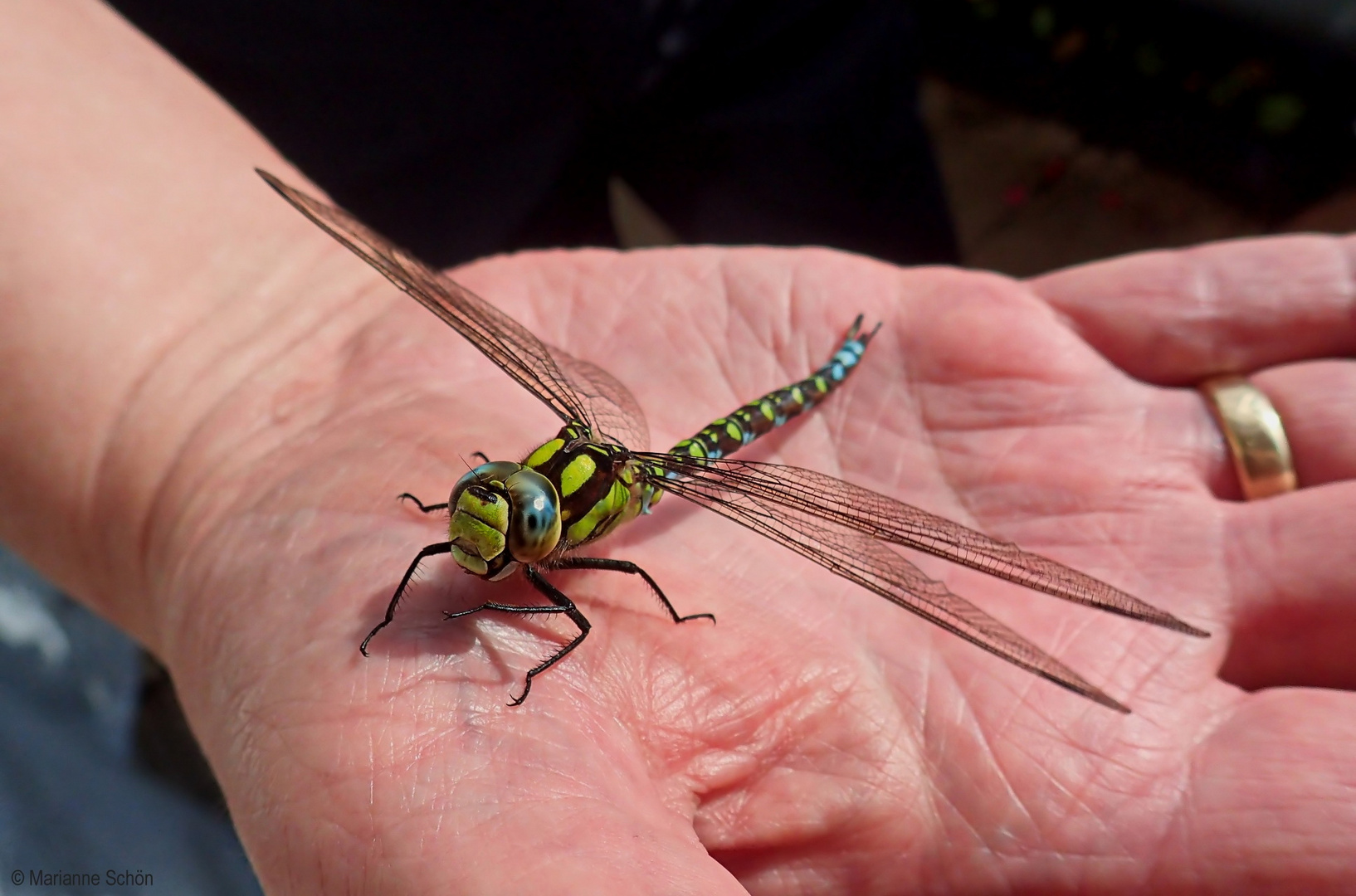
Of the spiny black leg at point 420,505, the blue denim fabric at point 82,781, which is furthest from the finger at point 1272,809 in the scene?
the blue denim fabric at point 82,781

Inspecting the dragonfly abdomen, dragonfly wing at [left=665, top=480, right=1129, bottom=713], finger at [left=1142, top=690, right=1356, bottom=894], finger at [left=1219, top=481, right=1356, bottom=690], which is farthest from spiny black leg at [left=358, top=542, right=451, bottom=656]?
finger at [left=1219, top=481, right=1356, bottom=690]

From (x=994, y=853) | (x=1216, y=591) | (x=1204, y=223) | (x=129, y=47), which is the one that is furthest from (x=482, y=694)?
(x=1204, y=223)

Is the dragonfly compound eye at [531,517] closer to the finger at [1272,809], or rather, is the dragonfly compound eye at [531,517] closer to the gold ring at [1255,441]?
the finger at [1272,809]

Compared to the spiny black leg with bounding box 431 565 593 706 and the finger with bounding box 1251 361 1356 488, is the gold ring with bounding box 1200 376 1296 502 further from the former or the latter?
the spiny black leg with bounding box 431 565 593 706

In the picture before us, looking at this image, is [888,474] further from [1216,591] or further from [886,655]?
[1216,591]

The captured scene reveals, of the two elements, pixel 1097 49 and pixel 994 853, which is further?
pixel 1097 49

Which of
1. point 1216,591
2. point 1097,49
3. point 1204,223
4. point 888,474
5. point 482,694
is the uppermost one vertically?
point 1097,49

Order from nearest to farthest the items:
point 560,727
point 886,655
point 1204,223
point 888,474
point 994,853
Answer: point 560,727, point 994,853, point 886,655, point 888,474, point 1204,223
